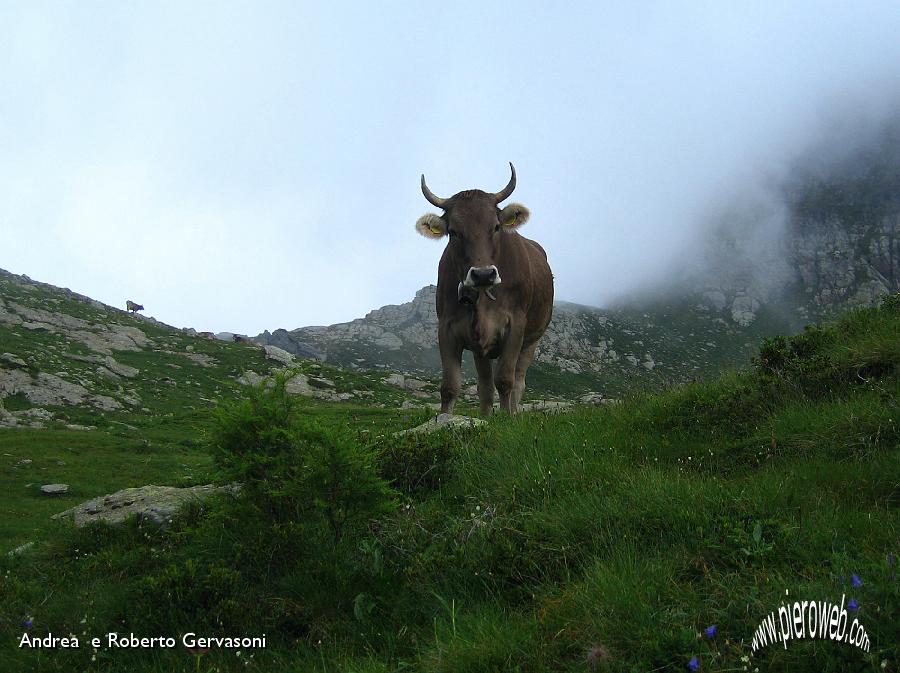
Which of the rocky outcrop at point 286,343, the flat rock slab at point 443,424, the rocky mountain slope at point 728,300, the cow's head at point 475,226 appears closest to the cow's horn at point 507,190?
the cow's head at point 475,226

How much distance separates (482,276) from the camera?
8.80 metres

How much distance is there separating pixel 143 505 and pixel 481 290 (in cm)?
564

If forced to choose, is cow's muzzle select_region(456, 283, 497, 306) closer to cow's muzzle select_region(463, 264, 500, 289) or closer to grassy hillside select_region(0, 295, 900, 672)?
cow's muzzle select_region(463, 264, 500, 289)

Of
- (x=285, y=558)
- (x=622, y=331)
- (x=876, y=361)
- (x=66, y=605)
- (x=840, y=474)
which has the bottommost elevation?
(x=66, y=605)

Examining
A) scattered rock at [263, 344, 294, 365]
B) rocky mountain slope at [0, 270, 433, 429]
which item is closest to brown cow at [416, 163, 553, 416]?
rocky mountain slope at [0, 270, 433, 429]

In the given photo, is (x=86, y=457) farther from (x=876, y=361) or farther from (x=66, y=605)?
(x=876, y=361)

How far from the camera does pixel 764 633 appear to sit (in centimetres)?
271

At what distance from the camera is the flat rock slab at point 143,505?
242 inches

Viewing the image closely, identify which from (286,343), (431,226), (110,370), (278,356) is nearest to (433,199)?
(431,226)

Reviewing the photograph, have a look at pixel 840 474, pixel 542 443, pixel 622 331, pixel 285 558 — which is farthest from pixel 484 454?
pixel 622 331

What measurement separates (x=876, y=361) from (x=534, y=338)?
7752 millimetres

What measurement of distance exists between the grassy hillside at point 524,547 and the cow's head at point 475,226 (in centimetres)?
349

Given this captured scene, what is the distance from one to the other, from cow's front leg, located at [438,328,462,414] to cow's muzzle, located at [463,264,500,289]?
4.50 ft

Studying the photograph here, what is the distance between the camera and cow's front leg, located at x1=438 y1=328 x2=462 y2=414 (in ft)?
31.2
